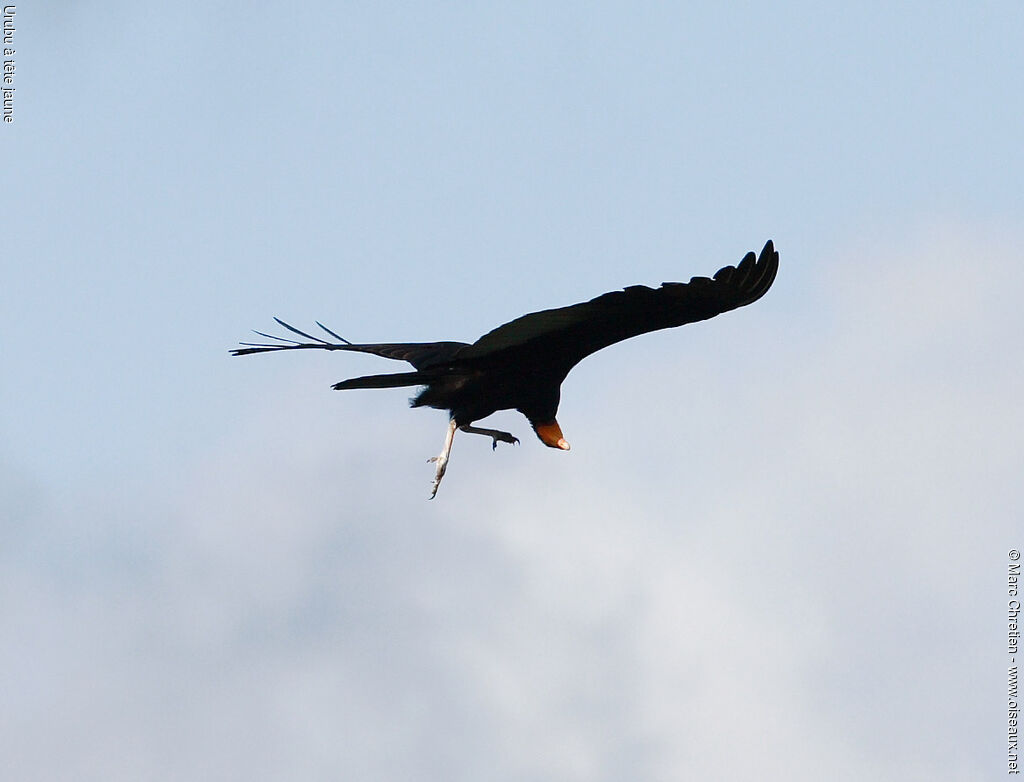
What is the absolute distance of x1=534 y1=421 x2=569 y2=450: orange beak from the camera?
25734mm

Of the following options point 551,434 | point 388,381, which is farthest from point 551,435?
point 388,381

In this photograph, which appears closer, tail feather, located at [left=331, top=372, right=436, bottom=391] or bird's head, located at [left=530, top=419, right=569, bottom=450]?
tail feather, located at [left=331, top=372, right=436, bottom=391]

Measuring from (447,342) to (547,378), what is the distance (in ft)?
4.77

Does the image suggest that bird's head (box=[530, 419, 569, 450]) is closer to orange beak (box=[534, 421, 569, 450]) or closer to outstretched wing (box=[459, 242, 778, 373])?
orange beak (box=[534, 421, 569, 450])

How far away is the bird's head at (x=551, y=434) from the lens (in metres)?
25.7

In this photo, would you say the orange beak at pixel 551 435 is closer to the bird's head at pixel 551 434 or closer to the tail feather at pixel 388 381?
the bird's head at pixel 551 434

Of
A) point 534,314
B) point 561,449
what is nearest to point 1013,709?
point 561,449

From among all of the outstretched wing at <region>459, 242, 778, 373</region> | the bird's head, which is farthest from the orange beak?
the outstretched wing at <region>459, 242, 778, 373</region>

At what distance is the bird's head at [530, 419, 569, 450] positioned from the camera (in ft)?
84.4

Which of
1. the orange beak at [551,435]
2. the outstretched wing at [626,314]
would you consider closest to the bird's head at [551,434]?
the orange beak at [551,435]

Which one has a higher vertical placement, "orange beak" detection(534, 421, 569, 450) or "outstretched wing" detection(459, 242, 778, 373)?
"outstretched wing" detection(459, 242, 778, 373)

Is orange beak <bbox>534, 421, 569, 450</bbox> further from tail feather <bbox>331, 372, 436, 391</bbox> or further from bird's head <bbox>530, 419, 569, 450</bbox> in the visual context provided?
tail feather <bbox>331, 372, 436, 391</bbox>

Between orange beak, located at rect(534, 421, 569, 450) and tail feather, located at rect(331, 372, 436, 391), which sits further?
orange beak, located at rect(534, 421, 569, 450)

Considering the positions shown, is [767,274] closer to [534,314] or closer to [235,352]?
[534,314]
